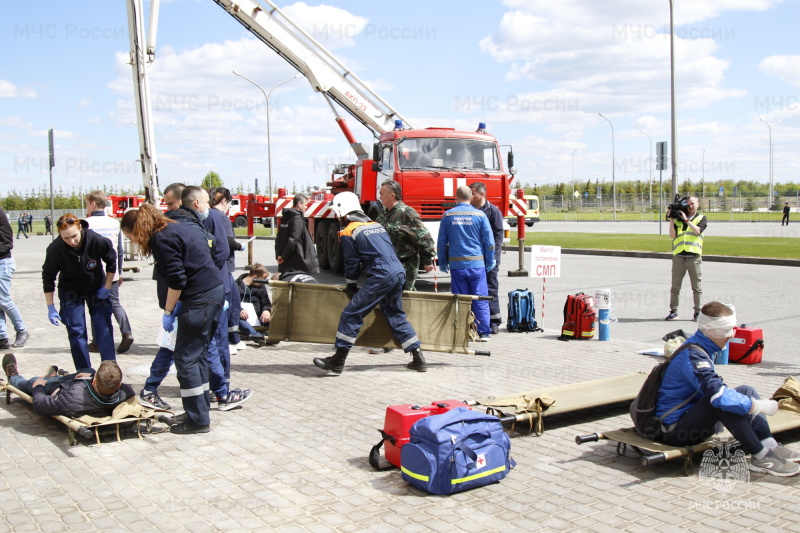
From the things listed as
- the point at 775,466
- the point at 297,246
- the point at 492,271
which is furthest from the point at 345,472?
the point at 297,246

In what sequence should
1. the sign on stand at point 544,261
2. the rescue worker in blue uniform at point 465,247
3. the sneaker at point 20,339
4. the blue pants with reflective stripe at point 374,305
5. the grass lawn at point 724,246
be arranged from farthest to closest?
the grass lawn at point 724,246
the sign on stand at point 544,261
the sneaker at point 20,339
the rescue worker in blue uniform at point 465,247
the blue pants with reflective stripe at point 374,305

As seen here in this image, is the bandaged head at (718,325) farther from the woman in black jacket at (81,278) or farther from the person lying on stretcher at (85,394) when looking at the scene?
the woman in black jacket at (81,278)

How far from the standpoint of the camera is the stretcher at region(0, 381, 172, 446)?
5.48 m

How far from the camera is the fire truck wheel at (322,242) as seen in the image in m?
19.1

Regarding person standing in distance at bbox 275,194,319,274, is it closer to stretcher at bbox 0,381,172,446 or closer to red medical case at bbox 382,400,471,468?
stretcher at bbox 0,381,172,446

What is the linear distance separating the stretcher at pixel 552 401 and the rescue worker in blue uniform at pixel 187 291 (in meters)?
2.11

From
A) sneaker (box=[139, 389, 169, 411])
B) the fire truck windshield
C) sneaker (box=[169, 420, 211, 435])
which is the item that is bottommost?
sneaker (box=[169, 420, 211, 435])

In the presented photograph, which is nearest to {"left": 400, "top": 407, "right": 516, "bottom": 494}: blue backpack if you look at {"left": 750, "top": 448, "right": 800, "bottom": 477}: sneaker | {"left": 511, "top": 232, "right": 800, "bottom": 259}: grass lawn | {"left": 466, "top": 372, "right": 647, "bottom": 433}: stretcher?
{"left": 466, "top": 372, "right": 647, "bottom": 433}: stretcher

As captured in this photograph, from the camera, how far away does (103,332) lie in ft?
23.2

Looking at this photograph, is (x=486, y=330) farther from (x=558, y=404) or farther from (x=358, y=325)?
(x=558, y=404)

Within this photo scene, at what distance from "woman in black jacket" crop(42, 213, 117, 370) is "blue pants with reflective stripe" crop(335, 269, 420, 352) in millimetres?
2261

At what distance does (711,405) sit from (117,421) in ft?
13.8

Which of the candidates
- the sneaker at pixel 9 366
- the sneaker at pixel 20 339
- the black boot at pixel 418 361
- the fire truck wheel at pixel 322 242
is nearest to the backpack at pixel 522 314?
the black boot at pixel 418 361

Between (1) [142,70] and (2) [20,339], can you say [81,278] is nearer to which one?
(2) [20,339]
